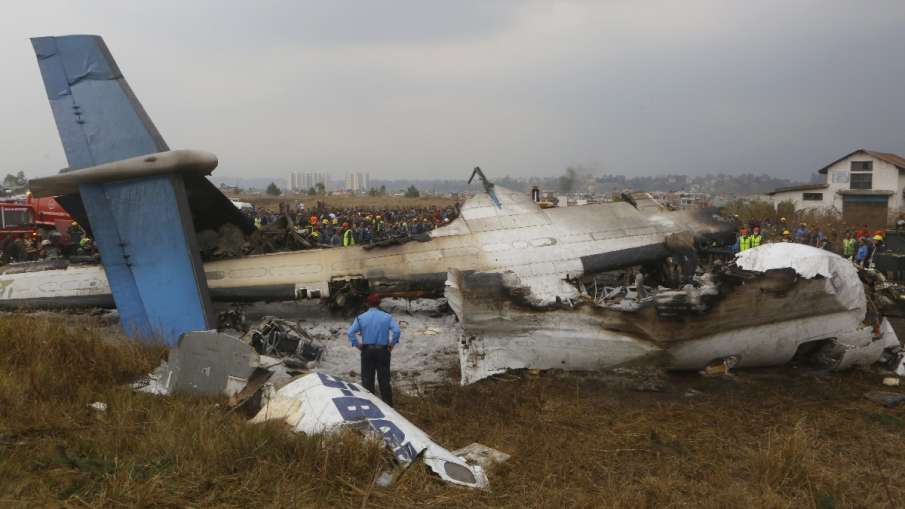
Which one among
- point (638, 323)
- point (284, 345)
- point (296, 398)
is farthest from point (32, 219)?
point (638, 323)

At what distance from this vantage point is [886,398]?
761 cm

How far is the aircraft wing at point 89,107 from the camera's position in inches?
379

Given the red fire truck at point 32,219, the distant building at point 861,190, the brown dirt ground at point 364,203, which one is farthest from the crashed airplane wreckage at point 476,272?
the brown dirt ground at point 364,203

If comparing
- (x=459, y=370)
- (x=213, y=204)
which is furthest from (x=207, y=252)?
(x=459, y=370)

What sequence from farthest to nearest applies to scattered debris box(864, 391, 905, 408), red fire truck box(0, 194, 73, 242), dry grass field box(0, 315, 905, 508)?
1. red fire truck box(0, 194, 73, 242)
2. scattered debris box(864, 391, 905, 408)
3. dry grass field box(0, 315, 905, 508)

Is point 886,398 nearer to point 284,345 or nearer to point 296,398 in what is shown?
point 296,398

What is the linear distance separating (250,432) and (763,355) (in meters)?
7.18

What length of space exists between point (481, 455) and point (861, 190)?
3565 centimetres

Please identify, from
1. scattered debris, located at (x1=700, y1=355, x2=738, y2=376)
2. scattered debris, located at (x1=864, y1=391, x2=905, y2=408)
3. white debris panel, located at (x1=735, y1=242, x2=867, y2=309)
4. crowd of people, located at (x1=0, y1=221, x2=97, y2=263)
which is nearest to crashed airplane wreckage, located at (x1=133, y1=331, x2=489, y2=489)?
scattered debris, located at (x1=700, y1=355, x2=738, y2=376)

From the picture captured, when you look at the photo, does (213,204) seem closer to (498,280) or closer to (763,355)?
(498,280)

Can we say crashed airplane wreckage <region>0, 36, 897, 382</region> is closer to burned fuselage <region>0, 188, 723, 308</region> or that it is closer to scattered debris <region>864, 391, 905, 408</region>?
burned fuselage <region>0, 188, 723, 308</region>

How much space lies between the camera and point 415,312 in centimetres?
1144

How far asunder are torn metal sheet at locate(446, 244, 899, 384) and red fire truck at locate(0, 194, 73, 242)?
1578 cm

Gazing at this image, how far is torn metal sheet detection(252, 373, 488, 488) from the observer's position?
4.86 meters
